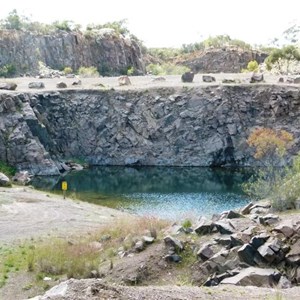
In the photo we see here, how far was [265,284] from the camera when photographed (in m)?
17.7

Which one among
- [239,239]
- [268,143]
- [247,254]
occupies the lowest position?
[268,143]

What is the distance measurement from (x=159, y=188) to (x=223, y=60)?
9571 cm

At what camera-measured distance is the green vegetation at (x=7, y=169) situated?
56862 millimetres

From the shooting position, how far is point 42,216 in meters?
33.9

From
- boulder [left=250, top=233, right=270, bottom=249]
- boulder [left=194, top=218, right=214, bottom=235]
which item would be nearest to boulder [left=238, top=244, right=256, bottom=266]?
boulder [left=250, top=233, right=270, bottom=249]

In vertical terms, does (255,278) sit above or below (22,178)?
above

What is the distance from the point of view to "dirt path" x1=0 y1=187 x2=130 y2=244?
29.8 metres

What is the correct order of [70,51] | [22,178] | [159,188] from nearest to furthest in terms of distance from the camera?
[159,188] → [22,178] → [70,51]

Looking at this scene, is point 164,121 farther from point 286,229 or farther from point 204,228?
point 286,229

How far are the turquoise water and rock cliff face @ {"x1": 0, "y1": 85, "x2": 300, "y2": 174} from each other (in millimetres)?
2934

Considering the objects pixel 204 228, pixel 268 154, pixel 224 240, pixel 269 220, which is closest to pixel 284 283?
pixel 224 240

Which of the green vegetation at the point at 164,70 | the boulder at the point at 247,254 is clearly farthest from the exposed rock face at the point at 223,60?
the boulder at the point at 247,254

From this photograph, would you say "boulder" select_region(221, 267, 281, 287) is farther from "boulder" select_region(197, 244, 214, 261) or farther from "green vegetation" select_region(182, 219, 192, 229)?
"green vegetation" select_region(182, 219, 192, 229)

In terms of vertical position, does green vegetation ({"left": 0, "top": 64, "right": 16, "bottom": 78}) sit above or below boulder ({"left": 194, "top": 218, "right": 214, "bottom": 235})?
above
